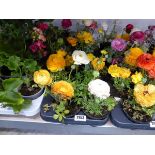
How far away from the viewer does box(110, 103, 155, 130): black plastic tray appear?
105cm

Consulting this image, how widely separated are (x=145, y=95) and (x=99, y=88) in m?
0.16

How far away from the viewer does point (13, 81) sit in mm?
882

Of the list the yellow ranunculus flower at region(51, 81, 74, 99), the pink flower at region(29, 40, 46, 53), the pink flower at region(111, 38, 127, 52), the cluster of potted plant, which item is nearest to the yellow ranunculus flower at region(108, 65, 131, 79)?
the cluster of potted plant

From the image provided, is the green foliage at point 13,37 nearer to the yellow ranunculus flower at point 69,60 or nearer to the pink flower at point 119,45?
the yellow ranunculus flower at point 69,60

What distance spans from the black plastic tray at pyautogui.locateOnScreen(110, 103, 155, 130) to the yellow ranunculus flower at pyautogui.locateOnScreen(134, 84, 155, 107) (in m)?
0.09

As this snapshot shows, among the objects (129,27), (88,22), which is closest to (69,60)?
(88,22)

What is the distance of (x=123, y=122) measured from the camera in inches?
41.8

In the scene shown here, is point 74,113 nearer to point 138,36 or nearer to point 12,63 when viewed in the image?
point 12,63

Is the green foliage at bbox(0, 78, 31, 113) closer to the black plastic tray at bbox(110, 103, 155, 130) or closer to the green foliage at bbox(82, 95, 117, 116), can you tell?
the green foliage at bbox(82, 95, 117, 116)

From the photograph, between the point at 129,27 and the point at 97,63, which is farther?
the point at 129,27

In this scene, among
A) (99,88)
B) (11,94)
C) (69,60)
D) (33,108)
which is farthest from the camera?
(69,60)
